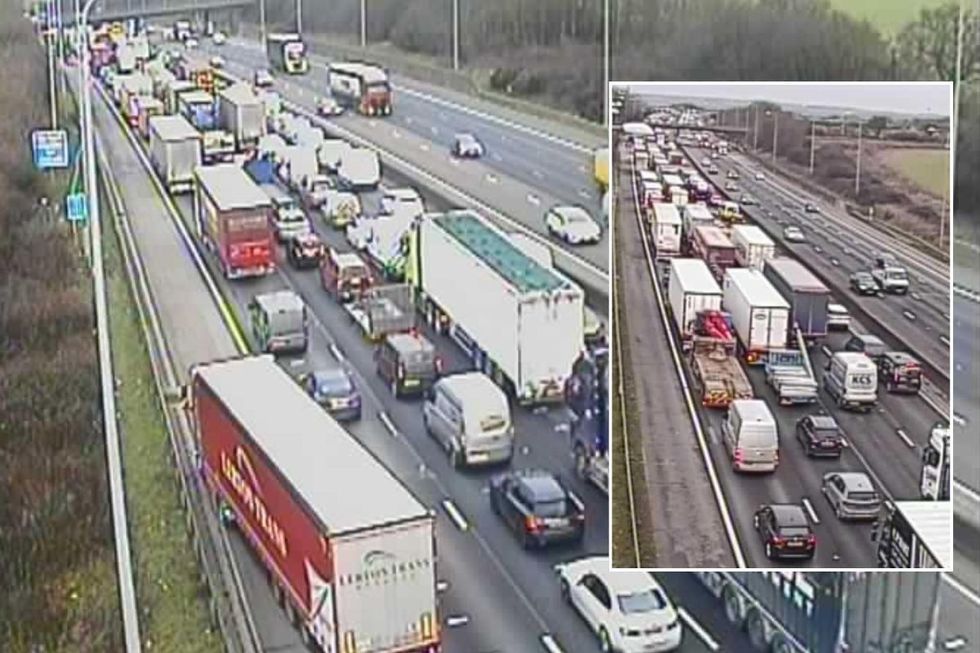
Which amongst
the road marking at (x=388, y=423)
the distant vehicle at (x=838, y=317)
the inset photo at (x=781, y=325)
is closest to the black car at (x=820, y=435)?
the inset photo at (x=781, y=325)

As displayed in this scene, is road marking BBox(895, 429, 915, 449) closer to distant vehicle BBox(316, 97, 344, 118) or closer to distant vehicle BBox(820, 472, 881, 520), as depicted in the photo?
distant vehicle BBox(820, 472, 881, 520)

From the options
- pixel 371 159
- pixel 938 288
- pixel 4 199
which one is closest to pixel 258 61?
pixel 371 159

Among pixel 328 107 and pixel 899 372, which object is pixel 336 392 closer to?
pixel 328 107

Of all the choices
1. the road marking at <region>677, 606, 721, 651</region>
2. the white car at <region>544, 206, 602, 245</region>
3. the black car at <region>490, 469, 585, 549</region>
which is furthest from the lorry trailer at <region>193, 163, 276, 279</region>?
the road marking at <region>677, 606, 721, 651</region>

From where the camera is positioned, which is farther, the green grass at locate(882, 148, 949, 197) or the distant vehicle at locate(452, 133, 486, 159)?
the distant vehicle at locate(452, 133, 486, 159)

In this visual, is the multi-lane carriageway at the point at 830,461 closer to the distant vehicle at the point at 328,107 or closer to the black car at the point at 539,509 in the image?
the black car at the point at 539,509

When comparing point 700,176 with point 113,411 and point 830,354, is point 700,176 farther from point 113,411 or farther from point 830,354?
point 113,411
